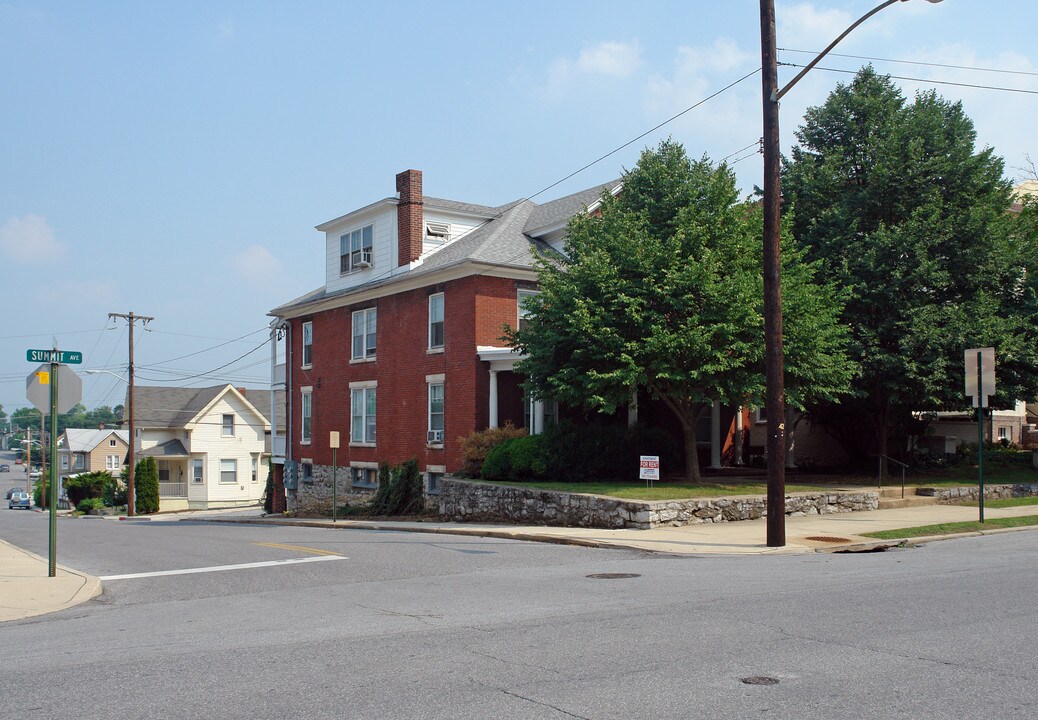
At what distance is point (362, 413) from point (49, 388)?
2091 cm

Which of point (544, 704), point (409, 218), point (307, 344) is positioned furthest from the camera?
point (307, 344)

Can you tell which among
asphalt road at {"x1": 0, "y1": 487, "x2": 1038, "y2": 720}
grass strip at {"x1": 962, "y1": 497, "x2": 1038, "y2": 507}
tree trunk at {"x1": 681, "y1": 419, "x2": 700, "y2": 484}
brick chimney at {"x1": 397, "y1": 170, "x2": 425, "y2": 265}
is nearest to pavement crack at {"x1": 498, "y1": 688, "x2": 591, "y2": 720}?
asphalt road at {"x1": 0, "y1": 487, "x2": 1038, "y2": 720}

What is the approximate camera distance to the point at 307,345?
38.3m

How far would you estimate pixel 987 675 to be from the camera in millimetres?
6590

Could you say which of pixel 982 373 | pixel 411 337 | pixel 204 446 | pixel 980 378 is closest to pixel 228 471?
pixel 204 446

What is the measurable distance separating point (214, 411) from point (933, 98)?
51.3 metres

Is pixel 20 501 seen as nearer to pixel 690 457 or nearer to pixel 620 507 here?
pixel 690 457

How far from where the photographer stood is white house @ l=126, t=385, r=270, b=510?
63.8m

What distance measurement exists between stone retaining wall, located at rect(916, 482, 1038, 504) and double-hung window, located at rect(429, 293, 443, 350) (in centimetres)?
1486

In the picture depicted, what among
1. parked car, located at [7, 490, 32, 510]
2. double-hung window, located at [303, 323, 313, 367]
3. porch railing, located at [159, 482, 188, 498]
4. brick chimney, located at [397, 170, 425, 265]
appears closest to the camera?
brick chimney, located at [397, 170, 425, 265]

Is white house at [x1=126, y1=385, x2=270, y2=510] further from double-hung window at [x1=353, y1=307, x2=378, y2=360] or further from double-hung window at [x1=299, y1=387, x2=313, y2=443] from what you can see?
double-hung window at [x1=353, y1=307, x2=378, y2=360]

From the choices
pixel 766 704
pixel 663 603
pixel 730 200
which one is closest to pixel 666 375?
pixel 730 200

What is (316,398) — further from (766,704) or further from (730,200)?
(766,704)

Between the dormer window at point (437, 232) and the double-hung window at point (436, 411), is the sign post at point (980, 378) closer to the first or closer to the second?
the double-hung window at point (436, 411)
